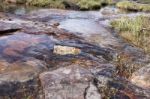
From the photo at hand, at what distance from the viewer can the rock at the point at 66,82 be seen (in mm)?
7945

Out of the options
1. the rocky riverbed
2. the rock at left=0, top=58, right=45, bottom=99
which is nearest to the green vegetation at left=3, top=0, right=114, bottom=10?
the rocky riverbed

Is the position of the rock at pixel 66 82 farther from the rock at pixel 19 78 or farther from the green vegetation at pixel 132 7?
the green vegetation at pixel 132 7

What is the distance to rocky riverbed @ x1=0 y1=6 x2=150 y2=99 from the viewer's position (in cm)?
834

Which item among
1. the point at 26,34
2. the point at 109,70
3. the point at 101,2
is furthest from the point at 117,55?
the point at 101,2

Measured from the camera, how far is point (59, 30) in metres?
16.1

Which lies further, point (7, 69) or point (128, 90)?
point (7, 69)

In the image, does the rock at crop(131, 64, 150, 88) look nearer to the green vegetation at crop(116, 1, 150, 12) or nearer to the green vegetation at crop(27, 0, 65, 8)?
the green vegetation at crop(27, 0, 65, 8)

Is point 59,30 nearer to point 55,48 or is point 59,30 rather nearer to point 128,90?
point 55,48

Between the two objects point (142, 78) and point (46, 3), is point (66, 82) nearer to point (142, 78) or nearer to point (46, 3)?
point (142, 78)

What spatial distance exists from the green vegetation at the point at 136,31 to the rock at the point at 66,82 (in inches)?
203

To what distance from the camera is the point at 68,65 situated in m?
10.4

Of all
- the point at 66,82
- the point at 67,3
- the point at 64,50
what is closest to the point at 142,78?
the point at 66,82

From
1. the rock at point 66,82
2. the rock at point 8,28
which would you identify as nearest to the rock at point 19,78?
the rock at point 66,82

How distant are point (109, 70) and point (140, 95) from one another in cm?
193
